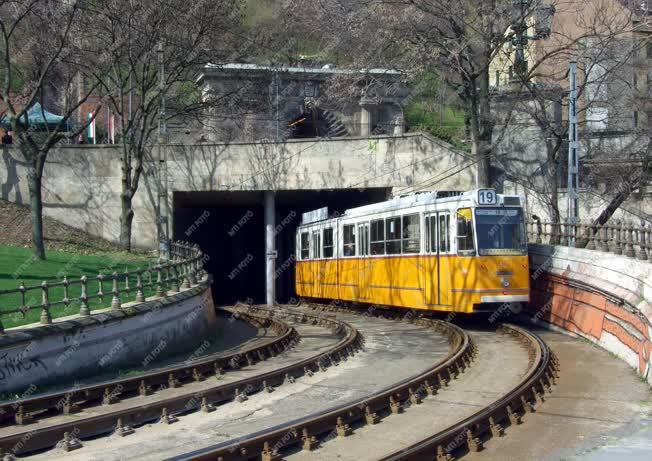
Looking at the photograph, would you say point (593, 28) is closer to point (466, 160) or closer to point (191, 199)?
point (466, 160)

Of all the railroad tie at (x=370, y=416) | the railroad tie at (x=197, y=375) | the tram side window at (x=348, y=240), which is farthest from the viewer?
the tram side window at (x=348, y=240)

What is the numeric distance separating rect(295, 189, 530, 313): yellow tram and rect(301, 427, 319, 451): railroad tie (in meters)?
10.9

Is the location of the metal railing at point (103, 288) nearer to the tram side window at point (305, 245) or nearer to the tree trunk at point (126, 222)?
the tree trunk at point (126, 222)

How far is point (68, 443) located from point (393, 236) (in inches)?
571

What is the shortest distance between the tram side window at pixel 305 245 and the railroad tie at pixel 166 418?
21968 mm

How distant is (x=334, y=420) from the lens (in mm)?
10172

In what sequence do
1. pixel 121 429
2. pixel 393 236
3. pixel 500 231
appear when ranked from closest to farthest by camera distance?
1. pixel 121 429
2. pixel 500 231
3. pixel 393 236

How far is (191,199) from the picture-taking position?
127 ft

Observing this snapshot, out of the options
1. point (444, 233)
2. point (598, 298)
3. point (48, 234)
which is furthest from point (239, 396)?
point (48, 234)

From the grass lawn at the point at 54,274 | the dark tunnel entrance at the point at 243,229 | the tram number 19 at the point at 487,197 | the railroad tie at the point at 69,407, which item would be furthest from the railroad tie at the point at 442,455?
the dark tunnel entrance at the point at 243,229

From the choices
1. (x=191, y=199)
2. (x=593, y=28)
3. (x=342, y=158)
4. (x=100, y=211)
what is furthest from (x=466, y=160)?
(x=100, y=211)

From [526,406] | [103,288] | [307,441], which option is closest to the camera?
[307,441]

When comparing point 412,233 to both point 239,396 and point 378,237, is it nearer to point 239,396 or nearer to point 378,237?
point 378,237

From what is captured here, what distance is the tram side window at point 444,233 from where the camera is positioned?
20.4 metres
